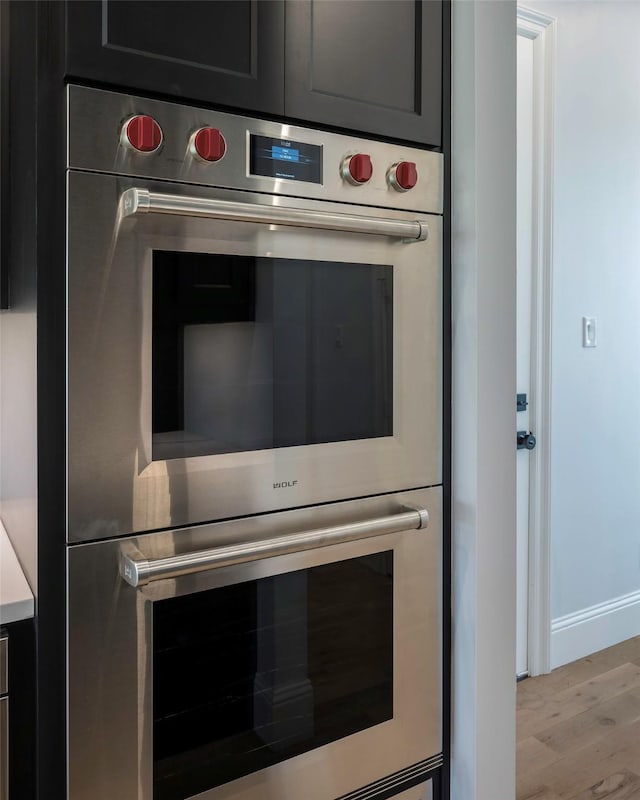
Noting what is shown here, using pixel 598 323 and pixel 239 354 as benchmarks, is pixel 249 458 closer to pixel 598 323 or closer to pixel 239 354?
pixel 239 354

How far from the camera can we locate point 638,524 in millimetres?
3111

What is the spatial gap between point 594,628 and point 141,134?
2.71m

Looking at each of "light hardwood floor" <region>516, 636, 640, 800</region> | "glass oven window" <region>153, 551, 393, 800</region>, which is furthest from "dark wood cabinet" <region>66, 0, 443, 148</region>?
"light hardwood floor" <region>516, 636, 640, 800</region>

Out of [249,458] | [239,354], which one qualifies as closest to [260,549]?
[249,458]

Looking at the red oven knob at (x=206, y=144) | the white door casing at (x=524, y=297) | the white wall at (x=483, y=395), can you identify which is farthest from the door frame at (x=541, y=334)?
the red oven knob at (x=206, y=144)

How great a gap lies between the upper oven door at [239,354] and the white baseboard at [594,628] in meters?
1.75

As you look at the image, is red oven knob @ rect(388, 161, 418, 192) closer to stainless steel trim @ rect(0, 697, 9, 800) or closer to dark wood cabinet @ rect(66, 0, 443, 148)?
dark wood cabinet @ rect(66, 0, 443, 148)

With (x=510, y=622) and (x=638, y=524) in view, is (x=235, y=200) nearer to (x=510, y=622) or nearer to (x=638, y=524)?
(x=510, y=622)

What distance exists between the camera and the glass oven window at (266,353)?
3.62ft

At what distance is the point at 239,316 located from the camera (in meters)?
1.17

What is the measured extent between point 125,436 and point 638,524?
8.90 feet

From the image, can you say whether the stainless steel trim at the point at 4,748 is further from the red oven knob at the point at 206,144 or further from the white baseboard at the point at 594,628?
the white baseboard at the point at 594,628

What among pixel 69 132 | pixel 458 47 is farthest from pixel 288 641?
pixel 458 47

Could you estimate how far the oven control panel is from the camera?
1025 millimetres
